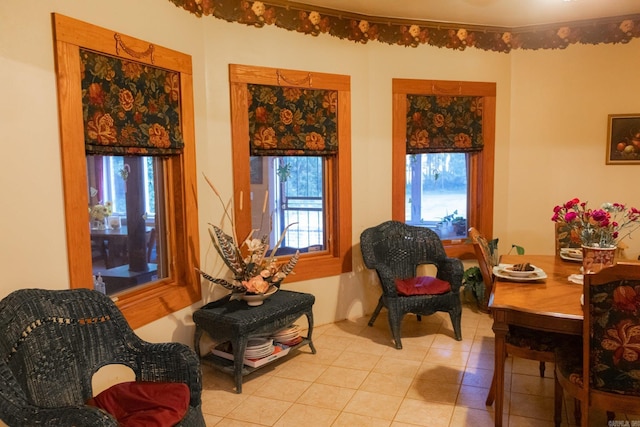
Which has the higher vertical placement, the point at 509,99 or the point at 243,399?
the point at 509,99

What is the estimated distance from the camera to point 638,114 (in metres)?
4.34

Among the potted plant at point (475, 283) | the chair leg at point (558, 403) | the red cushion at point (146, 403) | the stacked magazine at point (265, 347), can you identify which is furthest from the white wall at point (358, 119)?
the chair leg at point (558, 403)

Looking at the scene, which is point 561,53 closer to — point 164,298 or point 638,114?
point 638,114

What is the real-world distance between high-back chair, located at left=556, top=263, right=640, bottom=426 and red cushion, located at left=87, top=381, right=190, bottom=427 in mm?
1673

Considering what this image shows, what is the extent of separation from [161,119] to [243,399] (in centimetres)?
180

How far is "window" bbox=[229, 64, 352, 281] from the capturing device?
3.62m


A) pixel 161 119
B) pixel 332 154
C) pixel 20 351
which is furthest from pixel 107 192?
pixel 332 154

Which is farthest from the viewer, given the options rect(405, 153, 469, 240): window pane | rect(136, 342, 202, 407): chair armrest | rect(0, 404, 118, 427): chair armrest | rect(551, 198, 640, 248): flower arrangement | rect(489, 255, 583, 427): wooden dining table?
rect(405, 153, 469, 240): window pane

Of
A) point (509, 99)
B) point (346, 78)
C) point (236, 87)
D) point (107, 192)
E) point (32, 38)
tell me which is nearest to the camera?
point (32, 38)

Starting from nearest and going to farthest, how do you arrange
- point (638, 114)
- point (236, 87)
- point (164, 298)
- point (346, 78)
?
point (164, 298) → point (236, 87) → point (346, 78) → point (638, 114)

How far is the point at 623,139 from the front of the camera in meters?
4.40

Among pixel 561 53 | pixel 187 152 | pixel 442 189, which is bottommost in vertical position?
pixel 442 189

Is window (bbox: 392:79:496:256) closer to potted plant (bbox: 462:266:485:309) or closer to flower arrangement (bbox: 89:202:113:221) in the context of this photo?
potted plant (bbox: 462:266:485:309)

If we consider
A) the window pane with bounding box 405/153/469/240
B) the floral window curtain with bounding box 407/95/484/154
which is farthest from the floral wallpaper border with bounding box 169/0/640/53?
the window pane with bounding box 405/153/469/240
